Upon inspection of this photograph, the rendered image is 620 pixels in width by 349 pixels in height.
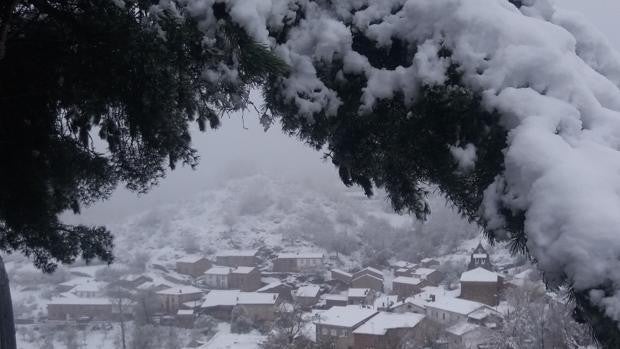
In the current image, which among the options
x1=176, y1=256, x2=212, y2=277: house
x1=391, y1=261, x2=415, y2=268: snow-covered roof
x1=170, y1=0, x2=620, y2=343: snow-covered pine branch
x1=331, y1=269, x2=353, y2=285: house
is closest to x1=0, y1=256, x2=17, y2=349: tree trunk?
x1=170, y1=0, x2=620, y2=343: snow-covered pine branch

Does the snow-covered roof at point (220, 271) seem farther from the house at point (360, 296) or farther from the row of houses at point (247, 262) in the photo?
the house at point (360, 296)

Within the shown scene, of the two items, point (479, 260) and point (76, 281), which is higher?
point (479, 260)

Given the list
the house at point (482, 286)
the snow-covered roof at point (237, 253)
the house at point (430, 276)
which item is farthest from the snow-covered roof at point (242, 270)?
the house at point (482, 286)

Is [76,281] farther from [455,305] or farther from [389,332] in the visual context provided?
[455,305]

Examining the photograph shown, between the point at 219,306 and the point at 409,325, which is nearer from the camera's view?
the point at 409,325

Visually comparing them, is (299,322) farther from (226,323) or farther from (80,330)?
(80,330)

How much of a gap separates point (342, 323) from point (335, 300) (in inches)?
377

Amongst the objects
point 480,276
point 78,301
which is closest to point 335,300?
point 480,276

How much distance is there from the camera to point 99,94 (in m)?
2.29

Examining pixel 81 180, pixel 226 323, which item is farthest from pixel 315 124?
pixel 226 323

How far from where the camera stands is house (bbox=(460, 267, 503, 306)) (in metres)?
25.0

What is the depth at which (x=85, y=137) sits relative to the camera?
2.91m

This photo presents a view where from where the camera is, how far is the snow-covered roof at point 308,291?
30.7m

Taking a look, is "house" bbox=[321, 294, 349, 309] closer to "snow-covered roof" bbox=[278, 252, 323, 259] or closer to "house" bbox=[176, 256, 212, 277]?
"snow-covered roof" bbox=[278, 252, 323, 259]
